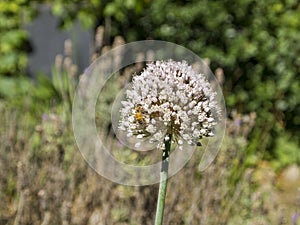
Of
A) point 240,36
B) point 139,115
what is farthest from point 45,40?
point 139,115

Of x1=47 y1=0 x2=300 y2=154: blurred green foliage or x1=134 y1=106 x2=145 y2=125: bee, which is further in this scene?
x1=47 y1=0 x2=300 y2=154: blurred green foliage

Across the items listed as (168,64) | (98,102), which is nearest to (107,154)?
(98,102)

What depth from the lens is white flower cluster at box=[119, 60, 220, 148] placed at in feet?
5.54

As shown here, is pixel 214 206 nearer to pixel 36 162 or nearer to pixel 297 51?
pixel 36 162

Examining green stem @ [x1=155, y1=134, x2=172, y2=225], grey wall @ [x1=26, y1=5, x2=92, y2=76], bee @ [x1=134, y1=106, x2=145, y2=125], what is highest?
grey wall @ [x1=26, y1=5, x2=92, y2=76]

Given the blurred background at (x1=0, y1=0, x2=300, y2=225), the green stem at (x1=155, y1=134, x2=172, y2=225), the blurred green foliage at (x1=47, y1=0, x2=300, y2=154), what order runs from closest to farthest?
the green stem at (x1=155, y1=134, x2=172, y2=225) < the blurred background at (x1=0, y1=0, x2=300, y2=225) < the blurred green foliage at (x1=47, y1=0, x2=300, y2=154)

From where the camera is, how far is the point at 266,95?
5777 millimetres

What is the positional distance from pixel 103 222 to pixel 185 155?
50 cm

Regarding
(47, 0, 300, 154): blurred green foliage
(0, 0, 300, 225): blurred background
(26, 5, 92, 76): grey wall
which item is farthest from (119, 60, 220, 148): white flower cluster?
(26, 5, 92, 76): grey wall

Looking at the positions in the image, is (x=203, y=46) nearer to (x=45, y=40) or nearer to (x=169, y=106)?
(x=45, y=40)

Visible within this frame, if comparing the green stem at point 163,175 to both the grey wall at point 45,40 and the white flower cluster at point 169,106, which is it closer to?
the white flower cluster at point 169,106

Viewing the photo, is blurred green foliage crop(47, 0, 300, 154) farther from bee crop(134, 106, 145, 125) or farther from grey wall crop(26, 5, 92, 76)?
bee crop(134, 106, 145, 125)

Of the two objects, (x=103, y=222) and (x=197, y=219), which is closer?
(x=103, y=222)

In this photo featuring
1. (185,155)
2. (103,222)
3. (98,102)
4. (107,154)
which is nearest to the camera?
(103,222)
